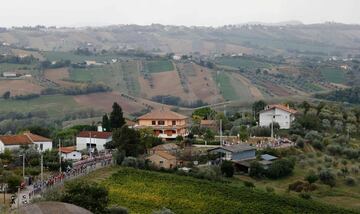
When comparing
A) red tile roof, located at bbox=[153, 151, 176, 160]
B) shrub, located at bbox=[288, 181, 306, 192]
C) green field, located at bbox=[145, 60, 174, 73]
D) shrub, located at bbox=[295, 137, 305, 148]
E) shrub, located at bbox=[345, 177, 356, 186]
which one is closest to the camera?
shrub, located at bbox=[288, 181, 306, 192]

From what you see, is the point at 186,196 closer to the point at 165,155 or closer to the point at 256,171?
the point at 165,155

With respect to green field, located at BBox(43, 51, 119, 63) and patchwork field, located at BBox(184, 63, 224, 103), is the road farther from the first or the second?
green field, located at BBox(43, 51, 119, 63)

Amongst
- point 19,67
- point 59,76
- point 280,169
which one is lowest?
point 280,169

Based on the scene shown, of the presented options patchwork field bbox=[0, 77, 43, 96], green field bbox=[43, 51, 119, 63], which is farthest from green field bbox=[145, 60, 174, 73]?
patchwork field bbox=[0, 77, 43, 96]

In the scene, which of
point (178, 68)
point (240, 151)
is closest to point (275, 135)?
point (240, 151)

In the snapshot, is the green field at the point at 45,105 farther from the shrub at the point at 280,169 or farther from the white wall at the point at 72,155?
the shrub at the point at 280,169

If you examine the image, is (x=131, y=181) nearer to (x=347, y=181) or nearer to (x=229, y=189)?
(x=229, y=189)

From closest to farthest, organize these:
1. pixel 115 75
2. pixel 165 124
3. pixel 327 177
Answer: pixel 327 177 < pixel 165 124 < pixel 115 75

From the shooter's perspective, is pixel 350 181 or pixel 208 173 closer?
pixel 208 173

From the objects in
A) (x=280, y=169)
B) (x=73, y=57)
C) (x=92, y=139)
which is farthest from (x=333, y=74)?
(x=280, y=169)
